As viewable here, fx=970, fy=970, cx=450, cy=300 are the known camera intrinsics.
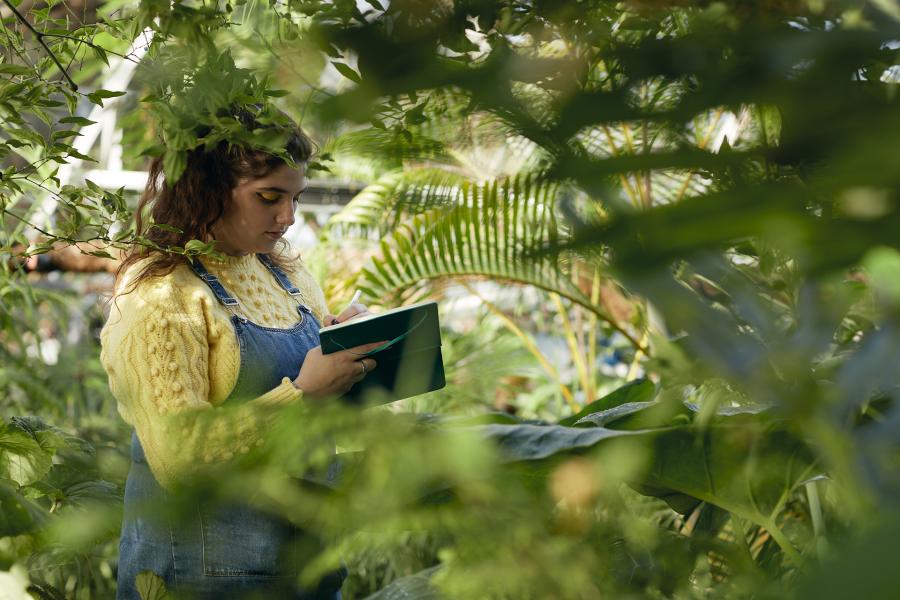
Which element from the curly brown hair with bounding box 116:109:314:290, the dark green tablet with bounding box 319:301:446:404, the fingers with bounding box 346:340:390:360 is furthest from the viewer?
the curly brown hair with bounding box 116:109:314:290

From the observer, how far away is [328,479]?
54 centimetres

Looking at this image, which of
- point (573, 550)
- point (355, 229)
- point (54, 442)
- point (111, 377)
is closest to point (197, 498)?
point (573, 550)

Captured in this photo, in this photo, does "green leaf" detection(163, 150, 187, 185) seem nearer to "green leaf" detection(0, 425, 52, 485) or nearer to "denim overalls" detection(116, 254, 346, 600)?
"green leaf" detection(0, 425, 52, 485)

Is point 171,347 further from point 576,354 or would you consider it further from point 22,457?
point 576,354

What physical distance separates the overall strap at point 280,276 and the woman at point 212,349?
0.11m

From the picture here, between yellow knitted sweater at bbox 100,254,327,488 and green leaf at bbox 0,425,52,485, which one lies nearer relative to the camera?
green leaf at bbox 0,425,52,485

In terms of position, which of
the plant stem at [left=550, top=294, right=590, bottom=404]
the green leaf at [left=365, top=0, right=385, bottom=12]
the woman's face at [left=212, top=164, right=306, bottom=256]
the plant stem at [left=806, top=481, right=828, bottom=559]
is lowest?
the plant stem at [left=550, top=294, right=590, bottom=404]

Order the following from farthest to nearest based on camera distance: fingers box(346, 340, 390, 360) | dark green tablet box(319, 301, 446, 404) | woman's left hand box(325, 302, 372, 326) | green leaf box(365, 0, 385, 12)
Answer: woman's left hand box(325, 302, 372, 326), fingers box(346, 340, 390, 360), dark green tablet box(319, 301, 446, 404), green leaf box(365, 0, 385, 12)

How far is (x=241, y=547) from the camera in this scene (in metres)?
1.49

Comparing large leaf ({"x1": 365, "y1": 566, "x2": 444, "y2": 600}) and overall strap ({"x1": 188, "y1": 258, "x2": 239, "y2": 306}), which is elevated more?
overall strap ({"x1": 188, "y1": 258, "x2": 239, "y2": 306})

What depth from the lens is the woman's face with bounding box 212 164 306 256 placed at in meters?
1.54

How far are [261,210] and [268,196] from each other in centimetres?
3

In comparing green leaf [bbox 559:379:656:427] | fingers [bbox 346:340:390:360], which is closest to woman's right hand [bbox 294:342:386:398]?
fingers [bbox 346:340:390:360]

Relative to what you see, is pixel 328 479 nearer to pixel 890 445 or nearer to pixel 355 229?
pixel 890 445
